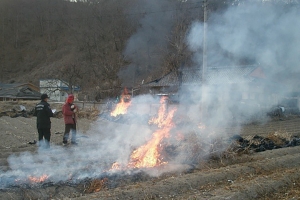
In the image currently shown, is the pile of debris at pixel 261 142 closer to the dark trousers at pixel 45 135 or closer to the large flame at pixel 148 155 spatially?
the large flame at pixel 148 155

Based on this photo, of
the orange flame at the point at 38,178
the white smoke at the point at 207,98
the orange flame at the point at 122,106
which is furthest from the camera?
the orange flame at the point at 122,106

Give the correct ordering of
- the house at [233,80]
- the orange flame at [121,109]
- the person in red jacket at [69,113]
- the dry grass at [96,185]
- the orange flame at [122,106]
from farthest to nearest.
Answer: the orange flame at [121,109], the orange flame at [122,106], the house at [233,80], the person in red jacket at [69,113], the dry grass at [96,185]

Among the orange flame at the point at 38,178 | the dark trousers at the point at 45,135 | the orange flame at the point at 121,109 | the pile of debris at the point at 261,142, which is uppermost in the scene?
the orange flame at the point at 121,109

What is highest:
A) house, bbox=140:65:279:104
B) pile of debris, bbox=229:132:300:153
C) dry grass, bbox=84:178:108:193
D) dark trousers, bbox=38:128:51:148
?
house, bbox=140:65:279:104

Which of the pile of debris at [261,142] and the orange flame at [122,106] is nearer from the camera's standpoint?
the pile of debris at [261,142]

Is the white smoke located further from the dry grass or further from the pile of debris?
the pile of debris

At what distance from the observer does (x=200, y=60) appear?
18.4 metres

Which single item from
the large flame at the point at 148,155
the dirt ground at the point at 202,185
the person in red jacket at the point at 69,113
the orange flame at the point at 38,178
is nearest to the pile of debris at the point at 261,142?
the dirt ground at the point at 202,185

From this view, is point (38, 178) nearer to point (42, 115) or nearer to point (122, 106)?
point (42, 115)

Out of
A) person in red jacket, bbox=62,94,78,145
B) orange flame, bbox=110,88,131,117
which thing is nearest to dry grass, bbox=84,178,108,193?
person in red jacket, bbox=62,94,78,145

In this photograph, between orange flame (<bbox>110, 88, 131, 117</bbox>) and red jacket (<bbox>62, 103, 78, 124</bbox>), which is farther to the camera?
orange flame (<bbox>110, 88, 131, 117</bbox>)

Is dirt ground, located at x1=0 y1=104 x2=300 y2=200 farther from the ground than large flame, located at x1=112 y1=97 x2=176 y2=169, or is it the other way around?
large flame, located at x1=112 y1=97 x2=176 y2=169

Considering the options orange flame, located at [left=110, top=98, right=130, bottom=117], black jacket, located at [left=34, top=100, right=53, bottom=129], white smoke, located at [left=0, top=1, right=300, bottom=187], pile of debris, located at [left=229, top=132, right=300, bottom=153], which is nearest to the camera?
white smoke, located at [left=0, top=1, right=300, bottom=187]

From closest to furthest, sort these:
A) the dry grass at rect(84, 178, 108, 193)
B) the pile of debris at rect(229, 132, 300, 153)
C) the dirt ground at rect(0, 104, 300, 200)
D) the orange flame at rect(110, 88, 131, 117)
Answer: the dirt ground at rect(0, 104, 300, 200)
the dry grass at rect(84, 178, 108, 193)
the pile of debris at rect(229, 132, 300, 153)
the orange flame at rect(110, 88, 131, 117)
